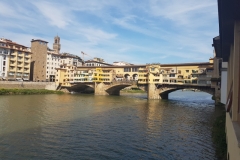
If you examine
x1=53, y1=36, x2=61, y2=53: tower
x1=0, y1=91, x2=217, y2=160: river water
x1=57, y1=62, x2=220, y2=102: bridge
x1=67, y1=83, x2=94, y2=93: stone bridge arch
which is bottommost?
x1=0, y1=91, x2=217, y2=160: river water

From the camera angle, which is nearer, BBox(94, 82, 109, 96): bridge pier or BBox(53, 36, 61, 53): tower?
BBox(94, 82, 109, 96): bridge pier

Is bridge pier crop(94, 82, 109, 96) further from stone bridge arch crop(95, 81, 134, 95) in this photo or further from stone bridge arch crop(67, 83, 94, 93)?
stone bridge arch crop(67, 83, 94, 93)

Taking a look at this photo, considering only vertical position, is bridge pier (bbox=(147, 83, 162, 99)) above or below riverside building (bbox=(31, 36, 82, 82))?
below

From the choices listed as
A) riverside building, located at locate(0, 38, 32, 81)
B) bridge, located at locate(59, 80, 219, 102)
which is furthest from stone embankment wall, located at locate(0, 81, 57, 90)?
riverside building, located at locate(0, 38, 32, 81)

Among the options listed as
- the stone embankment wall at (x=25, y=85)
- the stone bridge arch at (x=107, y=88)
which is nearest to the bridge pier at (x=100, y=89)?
the stone bridge arch at (x=107, y=88)

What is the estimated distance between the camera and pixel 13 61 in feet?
243

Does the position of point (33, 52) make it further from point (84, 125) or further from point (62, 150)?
point (62, 150)

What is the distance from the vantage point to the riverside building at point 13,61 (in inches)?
2800

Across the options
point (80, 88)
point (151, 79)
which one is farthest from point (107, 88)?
point (151, 79)

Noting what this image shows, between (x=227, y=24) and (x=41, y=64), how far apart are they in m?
87.8

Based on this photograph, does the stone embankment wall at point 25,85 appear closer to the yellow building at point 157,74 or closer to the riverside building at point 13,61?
the yellow building at point 157,74

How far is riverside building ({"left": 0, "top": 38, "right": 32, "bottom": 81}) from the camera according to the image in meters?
71.1

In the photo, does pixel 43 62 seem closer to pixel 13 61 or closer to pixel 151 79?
pixel 13 61

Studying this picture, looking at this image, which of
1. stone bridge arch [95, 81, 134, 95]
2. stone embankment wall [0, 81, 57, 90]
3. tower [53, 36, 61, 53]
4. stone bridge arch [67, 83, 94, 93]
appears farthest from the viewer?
tower [53, 36, 61, 53]
